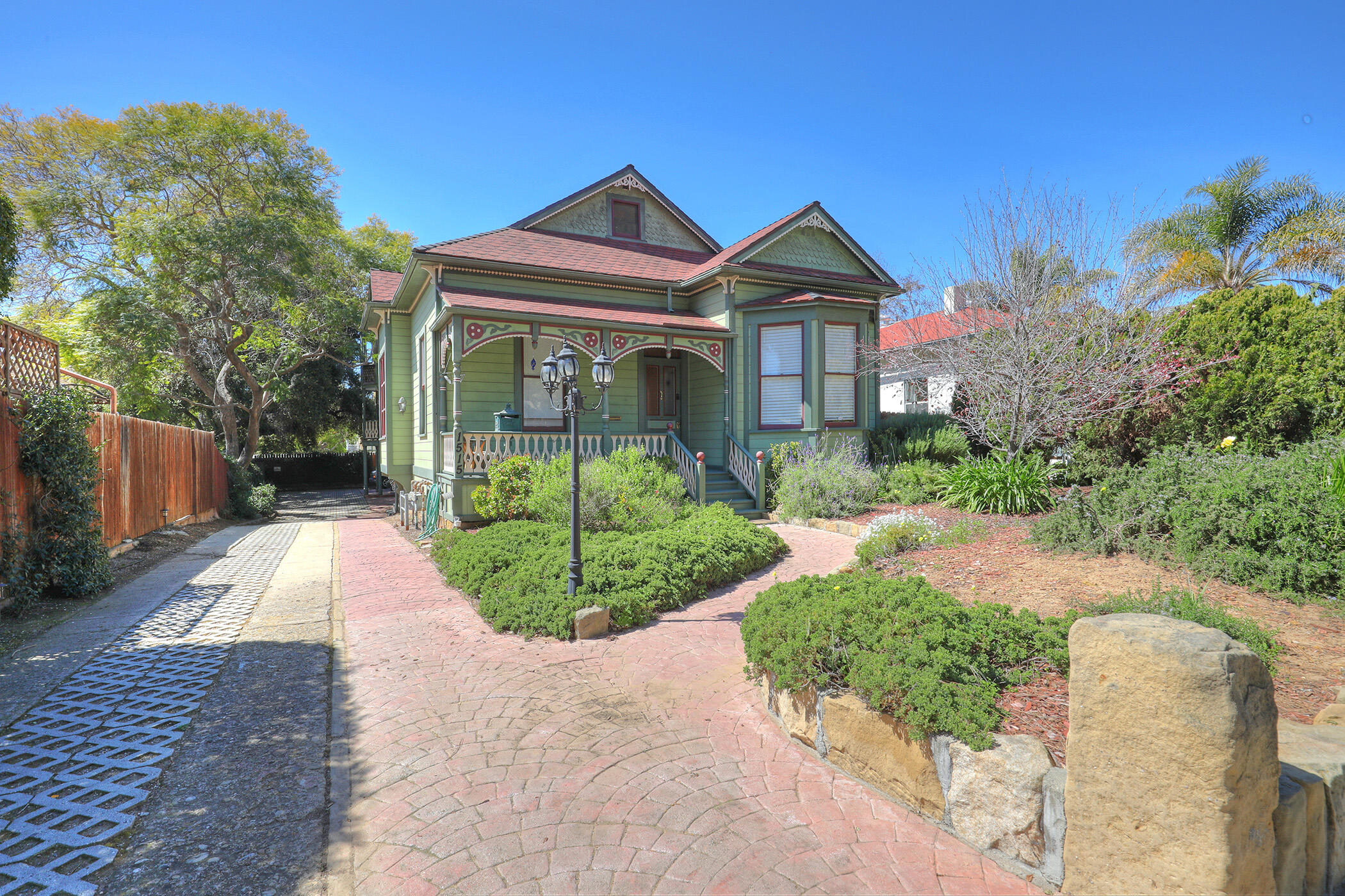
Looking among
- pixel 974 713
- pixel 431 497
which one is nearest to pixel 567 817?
pixel 974 713

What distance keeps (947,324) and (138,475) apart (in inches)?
619

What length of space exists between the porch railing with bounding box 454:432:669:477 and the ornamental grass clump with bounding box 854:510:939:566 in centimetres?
495

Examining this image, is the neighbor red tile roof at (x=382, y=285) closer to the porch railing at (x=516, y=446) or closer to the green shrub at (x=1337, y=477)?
the porch railing at (x=516, y=446)

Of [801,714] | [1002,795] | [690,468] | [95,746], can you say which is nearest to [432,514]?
[690,468]

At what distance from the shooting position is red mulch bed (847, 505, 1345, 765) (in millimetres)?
3363

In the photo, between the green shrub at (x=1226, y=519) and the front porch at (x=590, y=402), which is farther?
the front porch at (x=590, y=402)

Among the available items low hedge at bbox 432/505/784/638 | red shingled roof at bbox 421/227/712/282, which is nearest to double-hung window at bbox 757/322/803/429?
red shingled roof at bbox 421/227/712/282

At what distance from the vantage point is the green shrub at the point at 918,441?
1296 centimetres

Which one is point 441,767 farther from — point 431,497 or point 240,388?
point 240,388

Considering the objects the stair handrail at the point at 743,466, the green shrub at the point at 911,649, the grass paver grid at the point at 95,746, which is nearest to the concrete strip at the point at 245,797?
the grass paver grid at the point at 95,746

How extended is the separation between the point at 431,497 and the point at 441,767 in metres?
9.85

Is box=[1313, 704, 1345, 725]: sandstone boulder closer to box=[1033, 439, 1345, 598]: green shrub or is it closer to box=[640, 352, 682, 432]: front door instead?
box=[1033, 439, 1345, 598]: green shrub

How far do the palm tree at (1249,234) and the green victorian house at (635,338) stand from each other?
419 inches

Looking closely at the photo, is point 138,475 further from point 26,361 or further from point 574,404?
point 574,404
